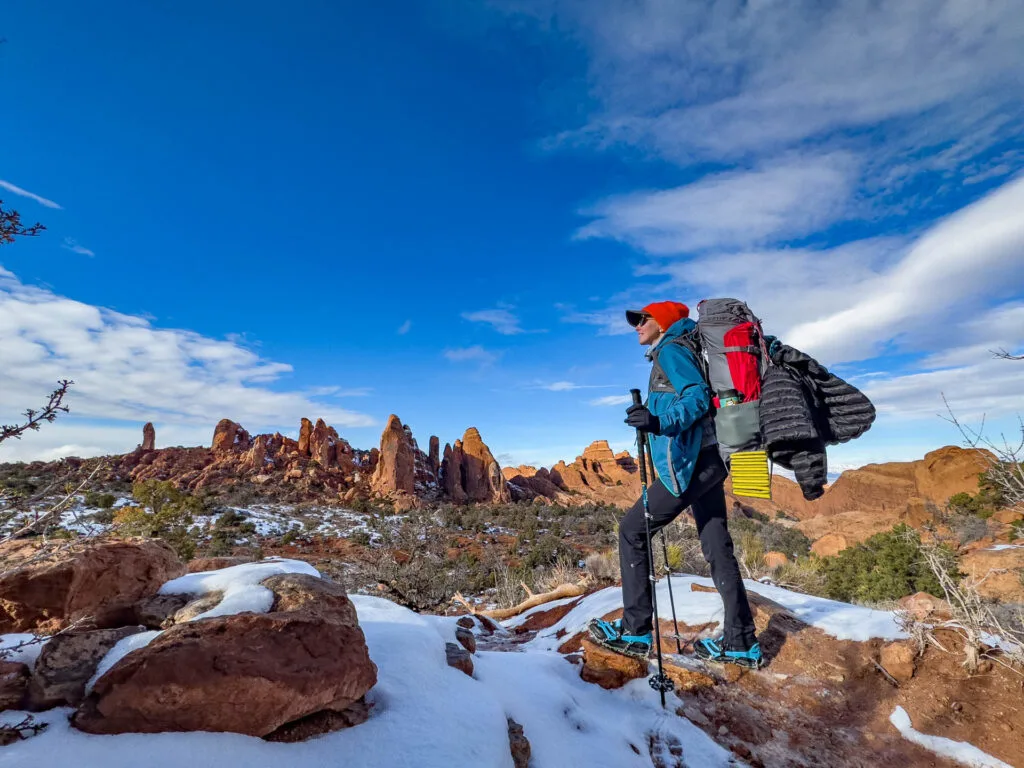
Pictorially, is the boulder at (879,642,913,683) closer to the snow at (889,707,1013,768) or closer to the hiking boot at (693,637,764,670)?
the snow at (889,707,1013,768)

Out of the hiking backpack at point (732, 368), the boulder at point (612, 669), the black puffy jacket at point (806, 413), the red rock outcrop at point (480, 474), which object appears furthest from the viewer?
the red rock outcrop at point (480, 474)

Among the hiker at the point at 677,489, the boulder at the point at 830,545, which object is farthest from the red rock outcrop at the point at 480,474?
the hiker at the point at 677,489

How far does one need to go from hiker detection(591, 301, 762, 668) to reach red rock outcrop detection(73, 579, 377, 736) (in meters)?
2.01

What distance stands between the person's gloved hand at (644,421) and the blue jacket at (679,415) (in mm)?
38

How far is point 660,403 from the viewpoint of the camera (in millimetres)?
3170

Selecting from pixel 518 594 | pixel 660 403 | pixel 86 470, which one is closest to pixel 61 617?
pixel 86 470

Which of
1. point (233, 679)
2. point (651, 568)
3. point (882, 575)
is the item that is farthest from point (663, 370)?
point (882, 575)

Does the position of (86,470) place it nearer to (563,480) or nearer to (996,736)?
(996,736)

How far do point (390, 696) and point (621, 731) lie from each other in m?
1.47

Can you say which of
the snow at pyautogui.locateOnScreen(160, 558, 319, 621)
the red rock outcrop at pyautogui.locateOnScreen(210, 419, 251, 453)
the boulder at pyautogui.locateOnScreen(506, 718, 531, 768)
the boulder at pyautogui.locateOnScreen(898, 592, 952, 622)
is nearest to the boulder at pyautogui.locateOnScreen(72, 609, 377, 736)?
the snow at pyautogui.locateOnScreen(160, 558, 319, 621)

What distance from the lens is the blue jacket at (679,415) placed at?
2906mm

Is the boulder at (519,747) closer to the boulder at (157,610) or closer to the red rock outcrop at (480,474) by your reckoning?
the boulder at (157,610)

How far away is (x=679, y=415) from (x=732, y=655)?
1910mm

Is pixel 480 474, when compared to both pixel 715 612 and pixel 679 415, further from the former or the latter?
pixel 679 415
